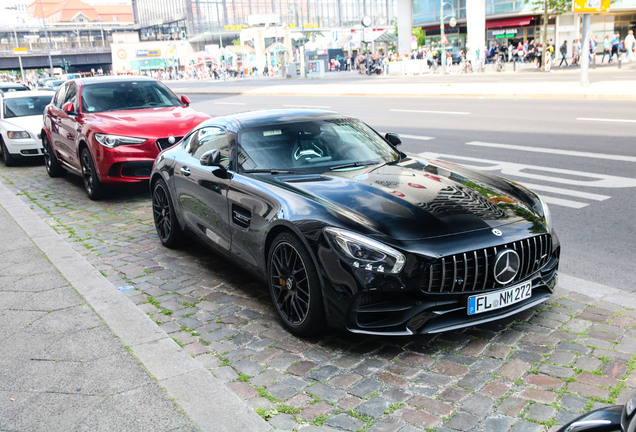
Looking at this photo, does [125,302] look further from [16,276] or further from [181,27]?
[181,27]

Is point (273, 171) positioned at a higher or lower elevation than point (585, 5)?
lower

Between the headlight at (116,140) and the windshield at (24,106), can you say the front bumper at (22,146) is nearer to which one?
the windshield at (24,106)

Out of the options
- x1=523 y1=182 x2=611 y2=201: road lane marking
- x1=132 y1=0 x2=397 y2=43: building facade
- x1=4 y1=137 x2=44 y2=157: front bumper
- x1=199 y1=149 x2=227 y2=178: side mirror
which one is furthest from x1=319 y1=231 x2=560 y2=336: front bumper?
x1=132 y1=0 x2=397 y2=43: building facade

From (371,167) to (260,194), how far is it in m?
1.01

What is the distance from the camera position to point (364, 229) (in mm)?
3938

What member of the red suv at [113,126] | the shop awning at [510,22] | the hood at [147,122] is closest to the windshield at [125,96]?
the red suv at [113,126]

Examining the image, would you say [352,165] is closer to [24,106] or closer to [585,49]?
[24,106]

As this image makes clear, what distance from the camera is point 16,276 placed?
19.6 feet

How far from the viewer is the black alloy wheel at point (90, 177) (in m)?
9.40

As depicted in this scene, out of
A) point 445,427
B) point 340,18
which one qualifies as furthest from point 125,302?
point 340,18

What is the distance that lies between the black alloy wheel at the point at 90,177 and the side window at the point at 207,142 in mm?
3418

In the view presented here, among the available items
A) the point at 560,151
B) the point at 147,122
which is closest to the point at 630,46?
the point at 560,151

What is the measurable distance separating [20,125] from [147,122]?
624cm

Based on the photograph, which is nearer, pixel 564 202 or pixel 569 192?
pixel 564 202
